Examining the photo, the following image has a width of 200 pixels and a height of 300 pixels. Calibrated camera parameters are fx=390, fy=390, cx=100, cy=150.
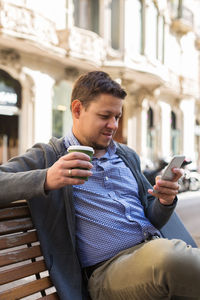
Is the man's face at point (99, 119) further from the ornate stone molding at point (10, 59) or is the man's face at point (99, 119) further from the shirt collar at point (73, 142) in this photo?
the ornate stone molding at point (10, 59)

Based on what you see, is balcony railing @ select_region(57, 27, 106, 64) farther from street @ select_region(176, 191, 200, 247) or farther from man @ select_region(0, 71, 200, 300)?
man @ select_region(0, 71, 200, 300)

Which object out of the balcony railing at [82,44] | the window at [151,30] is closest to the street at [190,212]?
the balcony railing at [82,44]

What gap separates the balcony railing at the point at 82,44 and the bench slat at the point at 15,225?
419 inches

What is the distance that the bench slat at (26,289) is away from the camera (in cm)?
159

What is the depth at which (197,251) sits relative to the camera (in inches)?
62.3

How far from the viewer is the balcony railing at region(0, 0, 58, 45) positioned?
1014 cm

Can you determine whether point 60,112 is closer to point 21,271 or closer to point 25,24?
point 25,24

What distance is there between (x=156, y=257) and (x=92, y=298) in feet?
1.56

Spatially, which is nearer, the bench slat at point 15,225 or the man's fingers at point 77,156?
the man's fingers at point 77,156

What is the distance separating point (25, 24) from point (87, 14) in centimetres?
380

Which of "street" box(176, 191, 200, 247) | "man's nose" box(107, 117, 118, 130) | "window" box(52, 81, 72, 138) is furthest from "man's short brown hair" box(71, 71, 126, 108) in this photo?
"window" box(52, 81, 72, 138)

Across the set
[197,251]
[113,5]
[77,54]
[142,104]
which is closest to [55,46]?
[77,54]

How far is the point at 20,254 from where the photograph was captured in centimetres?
173

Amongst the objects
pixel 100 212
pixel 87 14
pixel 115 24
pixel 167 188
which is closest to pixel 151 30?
pixel 115 24
